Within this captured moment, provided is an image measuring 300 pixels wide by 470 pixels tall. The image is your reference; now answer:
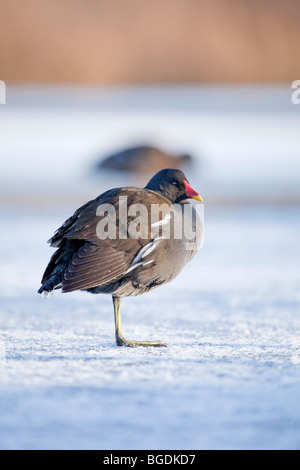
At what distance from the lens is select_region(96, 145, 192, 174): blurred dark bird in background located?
10695 millimetres

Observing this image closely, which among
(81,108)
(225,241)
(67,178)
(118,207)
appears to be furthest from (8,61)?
(118,207)

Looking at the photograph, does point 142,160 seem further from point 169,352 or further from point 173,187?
point 169,352

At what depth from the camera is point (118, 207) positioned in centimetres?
327

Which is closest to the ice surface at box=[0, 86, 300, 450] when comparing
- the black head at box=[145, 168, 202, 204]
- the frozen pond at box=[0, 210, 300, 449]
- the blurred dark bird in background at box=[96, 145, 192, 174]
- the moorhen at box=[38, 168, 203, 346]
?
the frozen pond at box=[0, 210, 300, 449]

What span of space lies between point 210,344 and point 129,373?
67 cm

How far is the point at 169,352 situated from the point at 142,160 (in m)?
7.85

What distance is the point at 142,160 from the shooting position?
35.7ft

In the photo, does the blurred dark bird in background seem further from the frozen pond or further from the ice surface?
the frozen pond

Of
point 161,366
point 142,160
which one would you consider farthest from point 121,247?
point 142,160

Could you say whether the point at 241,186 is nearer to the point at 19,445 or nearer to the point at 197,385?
the point at 197,385

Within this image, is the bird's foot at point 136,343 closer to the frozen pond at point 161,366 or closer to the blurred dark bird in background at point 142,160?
the frozen pond at point 161,366

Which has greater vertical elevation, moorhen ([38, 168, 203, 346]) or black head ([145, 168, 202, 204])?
black head ([145, 168, 202, 204])

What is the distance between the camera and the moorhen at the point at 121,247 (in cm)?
318

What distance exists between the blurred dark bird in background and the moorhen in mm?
7239
